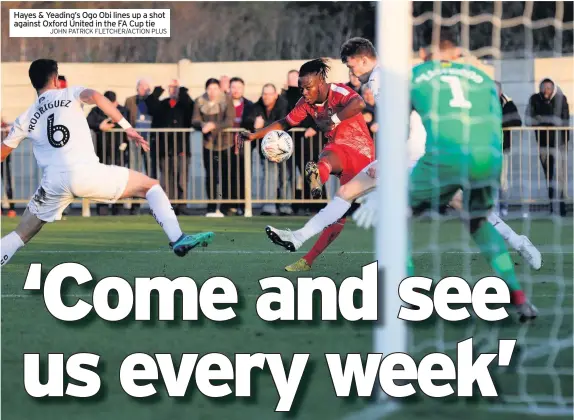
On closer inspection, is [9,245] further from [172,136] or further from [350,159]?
[172,136]

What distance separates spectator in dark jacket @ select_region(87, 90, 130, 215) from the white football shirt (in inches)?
276

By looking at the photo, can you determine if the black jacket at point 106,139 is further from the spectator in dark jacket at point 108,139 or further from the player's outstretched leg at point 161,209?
the player's outstretched leg at point 161,209

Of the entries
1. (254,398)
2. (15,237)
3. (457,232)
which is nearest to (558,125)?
(457,232)

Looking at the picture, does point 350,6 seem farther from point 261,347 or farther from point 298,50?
point 261,347

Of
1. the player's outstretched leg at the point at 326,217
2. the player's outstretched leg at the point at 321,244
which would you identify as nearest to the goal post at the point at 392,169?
the player's outstretched leg at the point at 326,217

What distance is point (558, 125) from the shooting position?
49.9ft

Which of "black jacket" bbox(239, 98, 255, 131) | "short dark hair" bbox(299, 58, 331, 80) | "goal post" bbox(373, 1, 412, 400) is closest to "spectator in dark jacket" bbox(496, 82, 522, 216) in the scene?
"black jacket" bbox(239, 98, 255, 131)

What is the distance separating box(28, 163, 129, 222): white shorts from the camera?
26.7ft

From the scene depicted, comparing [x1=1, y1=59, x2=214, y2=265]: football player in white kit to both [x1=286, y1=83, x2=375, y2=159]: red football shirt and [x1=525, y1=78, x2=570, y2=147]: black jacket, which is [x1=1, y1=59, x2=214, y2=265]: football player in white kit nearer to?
[x1=286, y1=83, x2=375, y2=159]: red football shirt

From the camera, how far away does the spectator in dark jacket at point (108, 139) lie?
50.2 ft

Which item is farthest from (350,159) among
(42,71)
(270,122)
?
(270,122)

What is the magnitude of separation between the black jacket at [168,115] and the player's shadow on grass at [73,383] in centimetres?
1053

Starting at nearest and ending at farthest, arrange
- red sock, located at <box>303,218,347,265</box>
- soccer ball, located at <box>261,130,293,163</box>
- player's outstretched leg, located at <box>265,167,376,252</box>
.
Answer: player's outstretched leg, located at <box>265,167,376,252</box>
red sock, located at <box>303,218,347,265</box>
soccer ball, located at <box>261,130,293,163</box>

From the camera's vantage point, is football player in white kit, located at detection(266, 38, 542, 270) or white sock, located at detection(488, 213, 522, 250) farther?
football player in white kit, located at detection(266, 38, 542, 270)
